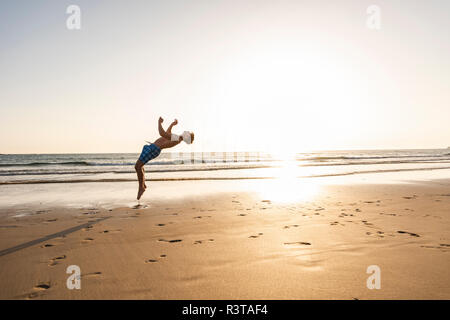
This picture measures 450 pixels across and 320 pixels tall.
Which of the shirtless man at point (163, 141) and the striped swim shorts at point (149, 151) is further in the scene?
the striped swim shorts at point (149, 151)

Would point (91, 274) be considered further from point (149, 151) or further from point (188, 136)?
point (149, 151)

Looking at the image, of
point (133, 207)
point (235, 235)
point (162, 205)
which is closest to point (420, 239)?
point (235, 235)

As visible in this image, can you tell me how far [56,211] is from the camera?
25.8 feet

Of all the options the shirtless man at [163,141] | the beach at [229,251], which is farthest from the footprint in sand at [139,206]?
the shirtless man at [163,141]

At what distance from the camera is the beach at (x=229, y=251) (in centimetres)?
308

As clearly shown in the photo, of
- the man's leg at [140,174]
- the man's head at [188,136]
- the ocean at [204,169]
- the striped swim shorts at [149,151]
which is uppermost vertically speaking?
A: the man's head at [188,136]

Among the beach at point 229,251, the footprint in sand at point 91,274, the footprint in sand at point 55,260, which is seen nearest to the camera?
the beach at point 229,251

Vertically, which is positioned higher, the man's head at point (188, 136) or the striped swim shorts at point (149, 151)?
the man's head at point (188, 136)

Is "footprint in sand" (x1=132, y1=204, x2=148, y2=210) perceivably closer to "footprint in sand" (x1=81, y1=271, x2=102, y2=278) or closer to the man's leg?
the man's leg

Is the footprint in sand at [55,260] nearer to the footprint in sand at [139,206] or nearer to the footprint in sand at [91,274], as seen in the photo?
the footprint in sand at [91,274]

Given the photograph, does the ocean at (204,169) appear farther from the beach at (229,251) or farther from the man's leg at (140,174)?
the beach at (229,251)

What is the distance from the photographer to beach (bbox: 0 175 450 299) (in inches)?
121

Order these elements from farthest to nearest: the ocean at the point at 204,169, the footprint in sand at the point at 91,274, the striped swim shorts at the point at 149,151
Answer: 1. the ocean at the point at 204,169
2. the striped swim shorts at the point at 149,151
3. the footprint in sand at the point at 91,274
